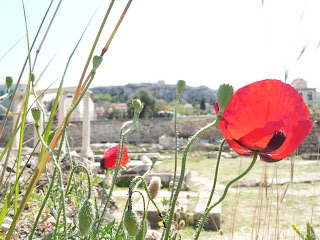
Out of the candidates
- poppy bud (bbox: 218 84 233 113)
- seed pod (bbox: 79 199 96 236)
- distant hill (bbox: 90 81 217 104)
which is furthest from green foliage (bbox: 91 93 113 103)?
poppy bud (bbox: 218 84 233 113)

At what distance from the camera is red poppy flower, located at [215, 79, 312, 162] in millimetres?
393

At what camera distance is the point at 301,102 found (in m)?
0.39

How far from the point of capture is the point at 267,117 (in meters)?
0.40

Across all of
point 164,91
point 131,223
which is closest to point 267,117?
point 131,223

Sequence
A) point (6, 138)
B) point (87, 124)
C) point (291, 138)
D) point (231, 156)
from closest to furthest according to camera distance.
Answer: point (291, 138) < point (87, 124) < point (231, 156) < point (6, 138)

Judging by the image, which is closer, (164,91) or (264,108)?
(264,108)

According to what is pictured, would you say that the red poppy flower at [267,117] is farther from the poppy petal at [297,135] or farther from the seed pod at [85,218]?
the seed pod at [85,218]

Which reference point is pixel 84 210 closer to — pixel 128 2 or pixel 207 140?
pixel 128 2

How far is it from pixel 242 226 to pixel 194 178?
2957 millimetres

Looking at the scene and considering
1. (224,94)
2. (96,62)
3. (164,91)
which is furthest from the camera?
(164,91)

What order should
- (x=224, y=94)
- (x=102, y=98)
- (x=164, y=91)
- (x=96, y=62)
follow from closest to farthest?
(x=224, y=94) < (x=96, y=62) < (x=102, y=98) < (x=164, y=91)

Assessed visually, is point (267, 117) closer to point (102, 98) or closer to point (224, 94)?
point (224, 94)

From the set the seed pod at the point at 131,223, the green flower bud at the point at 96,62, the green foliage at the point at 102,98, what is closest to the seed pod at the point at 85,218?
the seed pod at the point at 131,223

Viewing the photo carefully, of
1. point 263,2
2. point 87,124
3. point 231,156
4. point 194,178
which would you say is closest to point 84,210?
point 263,2
